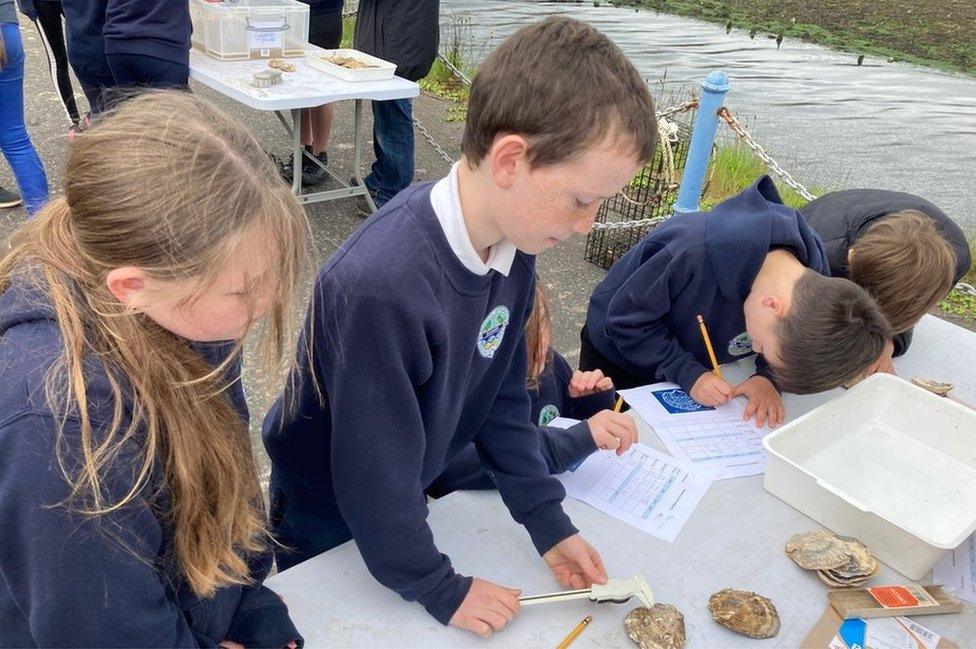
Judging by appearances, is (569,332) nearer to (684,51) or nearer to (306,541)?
(306,541)

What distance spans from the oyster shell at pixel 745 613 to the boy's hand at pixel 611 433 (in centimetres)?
35

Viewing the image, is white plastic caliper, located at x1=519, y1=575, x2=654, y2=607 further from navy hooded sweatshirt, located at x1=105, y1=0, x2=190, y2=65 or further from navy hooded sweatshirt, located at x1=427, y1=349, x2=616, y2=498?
navy hooded sweatshirt, located at x1=105, y1=0, x2=190, y2=65

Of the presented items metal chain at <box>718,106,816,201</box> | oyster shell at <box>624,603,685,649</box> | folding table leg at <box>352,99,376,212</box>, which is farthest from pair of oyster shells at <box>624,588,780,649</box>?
folding table leg at <box>352,99,376,212</box>

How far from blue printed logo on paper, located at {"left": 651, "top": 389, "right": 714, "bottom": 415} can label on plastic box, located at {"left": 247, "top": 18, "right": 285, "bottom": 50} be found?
9.00 feet

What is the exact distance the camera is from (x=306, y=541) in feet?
4.90

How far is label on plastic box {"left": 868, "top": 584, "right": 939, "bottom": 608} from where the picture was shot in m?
1.25

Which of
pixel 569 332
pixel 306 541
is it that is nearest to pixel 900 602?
pixel 306 541

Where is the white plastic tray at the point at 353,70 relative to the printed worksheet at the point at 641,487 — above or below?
above

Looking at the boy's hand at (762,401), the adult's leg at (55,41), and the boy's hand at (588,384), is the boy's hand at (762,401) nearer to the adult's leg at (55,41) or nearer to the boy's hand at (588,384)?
the boy's hand at (588,384)

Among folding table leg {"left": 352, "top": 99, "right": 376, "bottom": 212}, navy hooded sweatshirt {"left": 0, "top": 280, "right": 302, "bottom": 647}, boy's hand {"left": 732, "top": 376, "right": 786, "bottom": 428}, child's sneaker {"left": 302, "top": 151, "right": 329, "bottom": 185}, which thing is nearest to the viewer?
navy hooded sweatshirt {"left": 0, "top": 280, "right": 302, "bottom": 647}

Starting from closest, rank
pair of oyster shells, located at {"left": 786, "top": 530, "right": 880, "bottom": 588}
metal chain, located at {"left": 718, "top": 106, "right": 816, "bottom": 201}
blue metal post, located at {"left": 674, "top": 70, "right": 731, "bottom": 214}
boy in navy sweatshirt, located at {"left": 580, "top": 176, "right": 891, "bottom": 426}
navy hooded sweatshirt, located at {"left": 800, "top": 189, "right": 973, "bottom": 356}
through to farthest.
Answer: pair of oyster shells, located at {"left": 786, "top": 530, "right": 880, "bottom": 588}, boy in navy sweatshirt, located at {"left": 580, "top": 176, "right": 891, "bottom": 426}, navy hooded sweatshirt, located at {"left": 800, "top": 189, "right": 973, "bottom": 356}, blue metal post, located at {"left": 674, "top": 70, "right": 731, "bottom": 214}, metal chain, located at {"left": 718, "top": 106, "right": 816, "bottom": 201}

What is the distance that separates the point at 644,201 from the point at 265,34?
198 centimetres

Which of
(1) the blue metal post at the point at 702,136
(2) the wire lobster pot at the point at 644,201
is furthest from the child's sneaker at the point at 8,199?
(1) the blue metal post at the point at 702,136

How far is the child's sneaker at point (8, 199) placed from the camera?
11.4 ft
